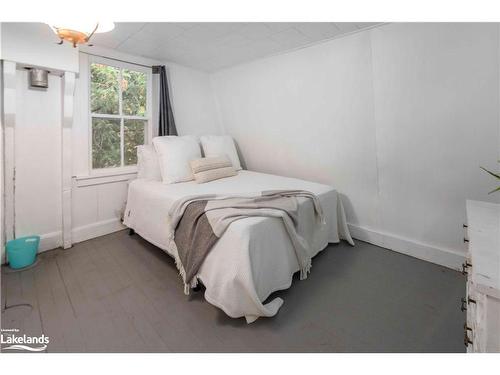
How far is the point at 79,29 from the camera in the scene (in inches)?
54.1

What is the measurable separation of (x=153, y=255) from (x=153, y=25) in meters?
2.17

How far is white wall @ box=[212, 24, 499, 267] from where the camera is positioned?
1925 mm

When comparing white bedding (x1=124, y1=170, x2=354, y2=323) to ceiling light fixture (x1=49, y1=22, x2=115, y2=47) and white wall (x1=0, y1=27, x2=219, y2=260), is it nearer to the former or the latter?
white wall (x1=0, y1=27, x2=219, y2=260)

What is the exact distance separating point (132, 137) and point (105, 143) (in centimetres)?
33

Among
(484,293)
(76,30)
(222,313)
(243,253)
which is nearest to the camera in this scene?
(484,293)

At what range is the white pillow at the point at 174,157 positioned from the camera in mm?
2727

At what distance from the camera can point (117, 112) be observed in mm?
3004

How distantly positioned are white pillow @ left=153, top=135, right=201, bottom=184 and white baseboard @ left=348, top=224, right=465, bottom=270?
2024mm

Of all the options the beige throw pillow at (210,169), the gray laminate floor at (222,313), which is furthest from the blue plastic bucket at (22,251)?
the beige throw pillow at (210,169)

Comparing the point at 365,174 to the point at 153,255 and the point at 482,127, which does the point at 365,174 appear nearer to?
the point at 482,127

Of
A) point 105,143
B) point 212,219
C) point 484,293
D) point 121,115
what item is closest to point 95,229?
point 105,143

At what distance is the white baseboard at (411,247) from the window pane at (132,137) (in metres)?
2.83

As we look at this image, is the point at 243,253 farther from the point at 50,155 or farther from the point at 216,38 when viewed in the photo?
the point at 50,155
